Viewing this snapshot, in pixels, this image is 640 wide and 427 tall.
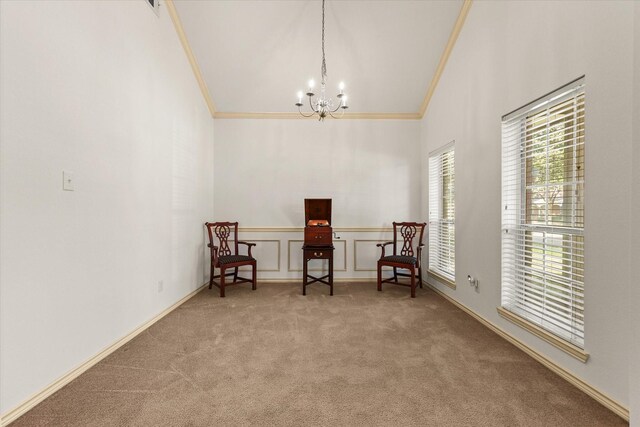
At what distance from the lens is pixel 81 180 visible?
2189 millimetres

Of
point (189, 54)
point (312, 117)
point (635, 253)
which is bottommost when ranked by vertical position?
point (635, 253)

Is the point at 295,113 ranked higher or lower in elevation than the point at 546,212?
higher

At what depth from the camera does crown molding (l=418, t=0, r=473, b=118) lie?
3.42 meters

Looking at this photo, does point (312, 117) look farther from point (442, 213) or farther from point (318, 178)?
point (442, 213)

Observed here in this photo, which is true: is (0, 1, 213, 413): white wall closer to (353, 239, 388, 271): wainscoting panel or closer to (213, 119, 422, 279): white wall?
(213, 119, 422, 279): white wall

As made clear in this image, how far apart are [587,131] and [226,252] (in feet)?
14.2

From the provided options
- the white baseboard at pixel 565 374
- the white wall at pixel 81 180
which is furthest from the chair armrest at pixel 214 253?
the white baseboard at pixel 565 374

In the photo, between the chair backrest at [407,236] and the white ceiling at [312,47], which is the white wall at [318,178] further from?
the white ceiling at [312,47]

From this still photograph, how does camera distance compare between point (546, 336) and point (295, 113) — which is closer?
point (546, 336)

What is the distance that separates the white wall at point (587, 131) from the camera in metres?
1.74

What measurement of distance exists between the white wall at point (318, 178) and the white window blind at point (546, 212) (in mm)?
2298

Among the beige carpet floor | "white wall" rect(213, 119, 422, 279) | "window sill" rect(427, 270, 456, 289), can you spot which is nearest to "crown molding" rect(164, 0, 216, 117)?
"white wall" rect(213, 119, 422, 279)

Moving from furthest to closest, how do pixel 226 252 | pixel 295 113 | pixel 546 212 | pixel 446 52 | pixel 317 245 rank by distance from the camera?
pixel 295 113 < pixel 226 252 < pixel 317 245 < pixel 446 52 < pixel 546 212

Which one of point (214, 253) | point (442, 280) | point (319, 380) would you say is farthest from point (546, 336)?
point (214, 253)
